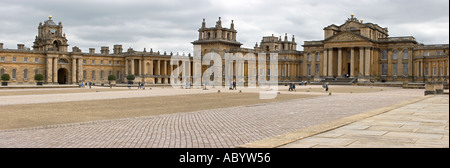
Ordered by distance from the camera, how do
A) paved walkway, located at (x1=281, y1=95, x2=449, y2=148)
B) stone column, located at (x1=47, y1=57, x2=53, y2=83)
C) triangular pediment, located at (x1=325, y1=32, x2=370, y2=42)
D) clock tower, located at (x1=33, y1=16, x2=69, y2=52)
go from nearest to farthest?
paved walkway, located at (x1=281, y1=95, x2=449, y2=148)
triangular pediment, located at (x1=325, y1=32, x2=370, y2=42)
stone column, located at (x1=47, y1=57, x2=53, y2=83)
clock tower, located at (x1=33, y1=16, x2=69, y2=52)

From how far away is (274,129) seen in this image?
41.8 ft

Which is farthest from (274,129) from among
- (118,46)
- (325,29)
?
(118,46)

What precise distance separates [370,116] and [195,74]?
91.0 m

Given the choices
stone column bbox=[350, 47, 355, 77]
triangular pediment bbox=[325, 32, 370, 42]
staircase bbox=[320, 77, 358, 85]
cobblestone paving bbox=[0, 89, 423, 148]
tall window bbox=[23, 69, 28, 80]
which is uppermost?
triangular pediment bbox=[325, 32, 370, 42]

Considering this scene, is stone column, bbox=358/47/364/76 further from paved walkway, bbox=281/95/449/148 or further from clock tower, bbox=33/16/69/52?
paved walkway, bbox=281/95/449/148

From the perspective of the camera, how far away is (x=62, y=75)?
102 metres

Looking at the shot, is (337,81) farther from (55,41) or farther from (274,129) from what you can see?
(274,129)

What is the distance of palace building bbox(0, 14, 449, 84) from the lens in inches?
3467

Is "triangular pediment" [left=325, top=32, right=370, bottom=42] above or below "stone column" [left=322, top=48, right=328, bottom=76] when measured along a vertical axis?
above

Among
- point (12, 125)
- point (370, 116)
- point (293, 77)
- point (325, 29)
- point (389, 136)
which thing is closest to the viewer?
point (389, 136)

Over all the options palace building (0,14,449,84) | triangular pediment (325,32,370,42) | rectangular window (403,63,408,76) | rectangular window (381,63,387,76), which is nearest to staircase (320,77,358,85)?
palace building (0,14,449,84)

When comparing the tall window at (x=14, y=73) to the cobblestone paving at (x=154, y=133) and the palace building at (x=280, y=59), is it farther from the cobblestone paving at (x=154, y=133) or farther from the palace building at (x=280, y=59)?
the cobblestone paving at (x=154, y=133)

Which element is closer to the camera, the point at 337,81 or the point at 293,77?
the point at 337,81

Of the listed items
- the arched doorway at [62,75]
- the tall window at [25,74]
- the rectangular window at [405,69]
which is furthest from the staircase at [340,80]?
the tall window at [25,74]
